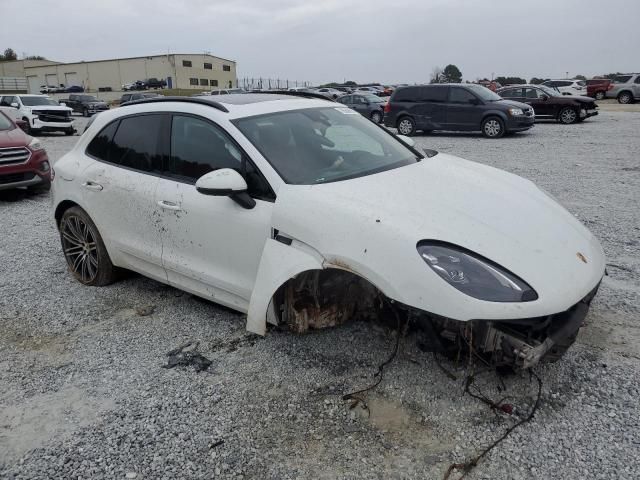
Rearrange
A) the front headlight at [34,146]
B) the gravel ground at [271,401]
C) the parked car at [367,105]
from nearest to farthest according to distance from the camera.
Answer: the gravel ground at [271,401]
the front headlight at [34,146]
the parked car at [367,105]

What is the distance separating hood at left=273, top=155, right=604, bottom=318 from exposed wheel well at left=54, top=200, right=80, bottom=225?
2.60 metres

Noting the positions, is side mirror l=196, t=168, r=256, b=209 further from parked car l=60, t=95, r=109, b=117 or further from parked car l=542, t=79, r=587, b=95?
parked car l=60, t=95, r=109, b=117

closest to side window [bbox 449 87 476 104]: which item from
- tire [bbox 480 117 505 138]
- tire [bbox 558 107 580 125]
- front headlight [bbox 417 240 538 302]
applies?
tire [bbox 480 117 505 138]

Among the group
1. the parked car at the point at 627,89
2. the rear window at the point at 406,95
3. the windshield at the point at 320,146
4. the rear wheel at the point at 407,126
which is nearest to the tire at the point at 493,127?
the rear wheel at the point at 407,126

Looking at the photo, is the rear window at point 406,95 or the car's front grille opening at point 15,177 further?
the rear window at point 406,95

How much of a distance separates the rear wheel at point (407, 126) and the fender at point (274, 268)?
1609 centimetres

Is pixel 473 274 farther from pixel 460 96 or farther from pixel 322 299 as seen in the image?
pixel 460 96

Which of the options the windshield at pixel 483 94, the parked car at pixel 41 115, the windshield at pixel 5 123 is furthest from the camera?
the parked car at pixel 41 115

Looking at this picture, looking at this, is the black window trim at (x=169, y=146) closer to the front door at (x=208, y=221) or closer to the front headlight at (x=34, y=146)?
the front door at (x=208, y=221)

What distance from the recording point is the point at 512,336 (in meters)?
2.69

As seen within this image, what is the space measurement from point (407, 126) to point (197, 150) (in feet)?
51.7

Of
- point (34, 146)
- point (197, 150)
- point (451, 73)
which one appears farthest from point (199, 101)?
point (451, 73)

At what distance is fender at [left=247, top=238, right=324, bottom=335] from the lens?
297 cm

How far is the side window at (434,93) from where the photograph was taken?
58.3ft
